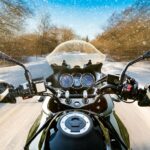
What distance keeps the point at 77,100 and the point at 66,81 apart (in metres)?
0.88

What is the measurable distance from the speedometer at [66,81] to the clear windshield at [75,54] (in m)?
0.36

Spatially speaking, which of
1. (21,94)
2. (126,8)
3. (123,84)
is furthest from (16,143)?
(126,8)

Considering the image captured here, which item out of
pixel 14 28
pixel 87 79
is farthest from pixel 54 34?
pixel 87 79

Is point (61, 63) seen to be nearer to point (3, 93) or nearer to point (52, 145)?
point (3, 93)

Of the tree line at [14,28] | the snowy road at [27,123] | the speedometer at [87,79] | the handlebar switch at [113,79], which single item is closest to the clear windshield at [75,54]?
Answer: the speedometer at [87,79]

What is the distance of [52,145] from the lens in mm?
1987

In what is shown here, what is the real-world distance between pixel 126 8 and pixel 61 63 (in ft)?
168

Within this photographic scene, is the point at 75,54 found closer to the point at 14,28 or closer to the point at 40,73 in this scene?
the point at 40,73

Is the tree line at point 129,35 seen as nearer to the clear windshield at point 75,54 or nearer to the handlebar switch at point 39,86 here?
the clear windshield at point 75,54

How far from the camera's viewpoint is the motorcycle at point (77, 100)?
2012mm

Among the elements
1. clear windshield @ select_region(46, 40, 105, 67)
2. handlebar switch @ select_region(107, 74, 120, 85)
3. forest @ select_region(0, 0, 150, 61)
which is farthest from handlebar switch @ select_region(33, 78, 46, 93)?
forest @ select_region(0, 0, 150, 61)

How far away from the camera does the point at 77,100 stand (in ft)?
8.33

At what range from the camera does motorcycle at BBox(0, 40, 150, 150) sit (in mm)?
2012

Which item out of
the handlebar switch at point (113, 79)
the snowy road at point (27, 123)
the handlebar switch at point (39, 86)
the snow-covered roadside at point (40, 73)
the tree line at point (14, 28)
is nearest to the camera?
the handlebar switch at point (39, 86)
